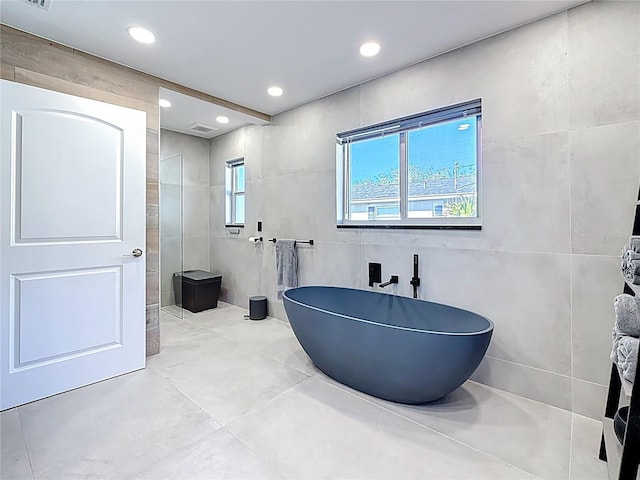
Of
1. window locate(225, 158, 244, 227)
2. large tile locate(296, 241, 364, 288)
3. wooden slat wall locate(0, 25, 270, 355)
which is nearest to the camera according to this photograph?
wooden slat wall locate(0, 25, 270, 355)

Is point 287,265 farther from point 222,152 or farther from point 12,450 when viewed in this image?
point 12,450

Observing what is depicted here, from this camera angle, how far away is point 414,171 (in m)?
2.83

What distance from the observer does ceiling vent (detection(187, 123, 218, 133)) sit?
13.7 feet

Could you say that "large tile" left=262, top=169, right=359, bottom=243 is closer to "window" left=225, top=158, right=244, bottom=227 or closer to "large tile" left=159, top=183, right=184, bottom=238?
"window" left=225, top=158, right=244, bottom=227

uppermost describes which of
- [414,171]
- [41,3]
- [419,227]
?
[41,3]

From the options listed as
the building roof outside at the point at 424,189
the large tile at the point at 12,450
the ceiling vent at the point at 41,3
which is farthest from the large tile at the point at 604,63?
Result: the large tile at the point at 12,450

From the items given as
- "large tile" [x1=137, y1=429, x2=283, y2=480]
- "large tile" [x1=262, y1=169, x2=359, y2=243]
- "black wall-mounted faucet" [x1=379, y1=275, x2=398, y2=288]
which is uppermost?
"large tile" [x1=262, y1=169, x2=359, y2=243]

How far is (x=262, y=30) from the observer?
7.25ft

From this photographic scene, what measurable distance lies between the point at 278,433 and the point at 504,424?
1319mm

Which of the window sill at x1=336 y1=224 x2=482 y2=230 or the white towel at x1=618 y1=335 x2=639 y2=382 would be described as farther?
the window sill at x1=336 y1=224 x2=482 y2=230

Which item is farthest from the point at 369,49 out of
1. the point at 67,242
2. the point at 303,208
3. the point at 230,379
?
the point at 230,379

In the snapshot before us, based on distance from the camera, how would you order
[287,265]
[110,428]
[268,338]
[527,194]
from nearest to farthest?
[110,428] < [527,194] < [268,338] < [287,265]

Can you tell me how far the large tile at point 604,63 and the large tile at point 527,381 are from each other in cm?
159

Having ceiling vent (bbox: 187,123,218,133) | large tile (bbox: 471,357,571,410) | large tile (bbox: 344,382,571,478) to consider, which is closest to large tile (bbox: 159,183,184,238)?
ceiling vent (bbox: 187,123,218,133)
